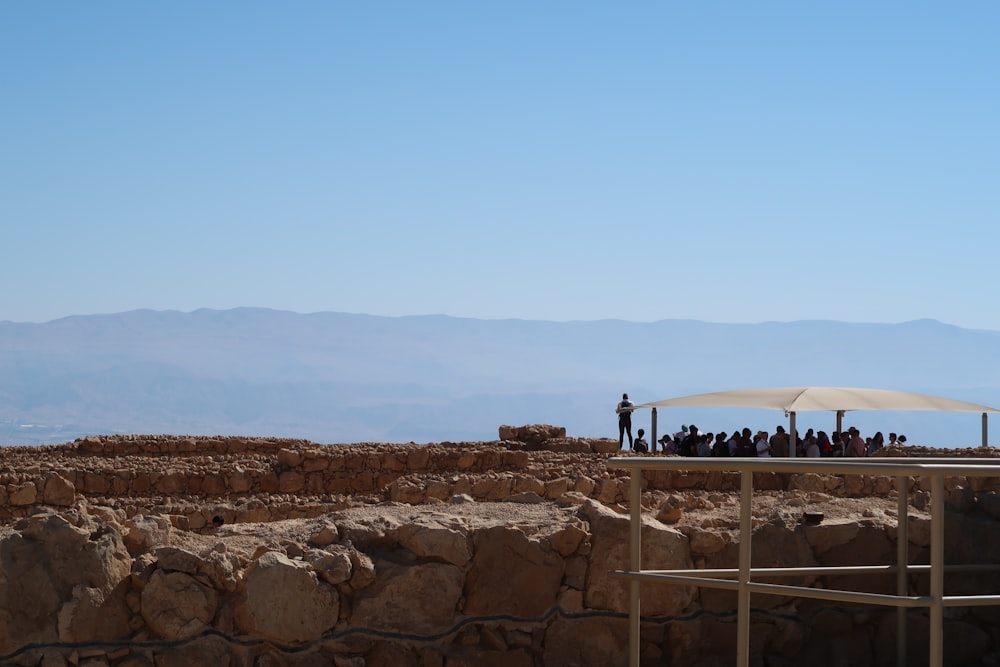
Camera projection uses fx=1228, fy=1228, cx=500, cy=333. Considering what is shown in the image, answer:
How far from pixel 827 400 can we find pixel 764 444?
1.67 metres

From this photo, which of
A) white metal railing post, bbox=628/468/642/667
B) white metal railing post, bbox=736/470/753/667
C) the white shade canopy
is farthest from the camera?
the white shade canopy

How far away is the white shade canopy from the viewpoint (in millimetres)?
17578

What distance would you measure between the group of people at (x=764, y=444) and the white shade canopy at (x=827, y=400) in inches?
26.4

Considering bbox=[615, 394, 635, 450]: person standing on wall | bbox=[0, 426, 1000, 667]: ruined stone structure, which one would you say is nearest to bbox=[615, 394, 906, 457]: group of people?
bbox=[615, 394, 635, 450]: person standing on wall

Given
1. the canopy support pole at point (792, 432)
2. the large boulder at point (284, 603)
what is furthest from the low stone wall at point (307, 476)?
the large boulder at point (284, 603)

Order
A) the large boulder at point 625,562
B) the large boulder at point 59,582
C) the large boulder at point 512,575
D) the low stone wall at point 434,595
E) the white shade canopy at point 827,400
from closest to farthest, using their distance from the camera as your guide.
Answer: the large boulder at point 59,582
the low stone wall at point 434,595
the large boulder at point 512,575
the large boulder at point 625,562
the white shade canopy at point 827,400

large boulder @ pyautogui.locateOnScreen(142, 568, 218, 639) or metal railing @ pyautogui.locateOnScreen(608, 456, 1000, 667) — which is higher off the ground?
metal railing @ pyautogui.locateOnScreen(608, 456, 1000, 667)

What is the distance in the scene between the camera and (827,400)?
17.8m

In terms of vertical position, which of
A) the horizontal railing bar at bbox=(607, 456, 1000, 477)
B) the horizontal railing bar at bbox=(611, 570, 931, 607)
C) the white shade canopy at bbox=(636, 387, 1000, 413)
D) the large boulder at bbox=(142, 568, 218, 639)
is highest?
the white shade canopy at bbox=(636, 387, 1000, 413)

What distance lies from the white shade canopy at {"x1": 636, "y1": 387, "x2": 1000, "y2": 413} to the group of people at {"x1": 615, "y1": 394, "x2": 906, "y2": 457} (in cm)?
67

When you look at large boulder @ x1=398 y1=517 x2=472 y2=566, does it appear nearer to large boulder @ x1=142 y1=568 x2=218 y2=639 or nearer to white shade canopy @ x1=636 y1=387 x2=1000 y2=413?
large boulder @ x1=142 y1=568 x2=218 y2=639

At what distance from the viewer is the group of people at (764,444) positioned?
19031mm

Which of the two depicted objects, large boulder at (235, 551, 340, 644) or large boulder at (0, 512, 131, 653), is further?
large boulder at (235, 551, 340, 644)

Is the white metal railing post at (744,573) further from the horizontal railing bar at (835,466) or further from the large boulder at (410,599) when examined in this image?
the large boulder at (410,599)
